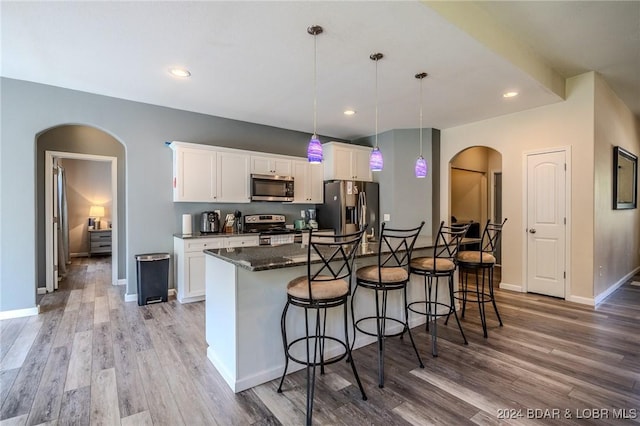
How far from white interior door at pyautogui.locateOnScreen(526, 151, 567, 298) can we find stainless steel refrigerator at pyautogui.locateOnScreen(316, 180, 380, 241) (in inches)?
88.9

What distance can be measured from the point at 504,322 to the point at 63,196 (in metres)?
7.56

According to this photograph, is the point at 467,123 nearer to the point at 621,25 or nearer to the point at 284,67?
the point at 621,25

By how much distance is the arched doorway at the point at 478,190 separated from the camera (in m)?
6.73

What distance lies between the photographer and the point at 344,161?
5516 mm

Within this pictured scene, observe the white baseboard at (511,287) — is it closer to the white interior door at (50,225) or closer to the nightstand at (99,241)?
the white interior door at (50,225)

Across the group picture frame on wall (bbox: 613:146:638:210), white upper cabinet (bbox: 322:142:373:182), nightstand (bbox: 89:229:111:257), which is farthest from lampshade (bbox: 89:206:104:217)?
picture frame on wall (bbox: 613:146:638:210)

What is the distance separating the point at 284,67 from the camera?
3.03 m

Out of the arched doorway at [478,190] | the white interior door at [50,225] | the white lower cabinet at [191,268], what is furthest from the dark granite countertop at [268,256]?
the arched doorway at [478,190]

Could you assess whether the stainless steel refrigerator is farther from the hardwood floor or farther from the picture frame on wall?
the picture frame on wall

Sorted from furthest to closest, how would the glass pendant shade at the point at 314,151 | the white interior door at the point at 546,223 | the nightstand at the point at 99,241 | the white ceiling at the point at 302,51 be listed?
the nightstand at the point at 99,241
the white interior door at the point at 546,223
the glass pendant shade at the point at 314,151
the white ceiling at the point at 302,51

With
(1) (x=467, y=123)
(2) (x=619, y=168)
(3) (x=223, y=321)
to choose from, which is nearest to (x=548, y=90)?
(1) (x=467, y=123)

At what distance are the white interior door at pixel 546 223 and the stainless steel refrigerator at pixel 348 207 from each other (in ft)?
7.41

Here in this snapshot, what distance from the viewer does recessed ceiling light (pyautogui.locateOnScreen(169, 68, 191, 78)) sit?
10.2 ft

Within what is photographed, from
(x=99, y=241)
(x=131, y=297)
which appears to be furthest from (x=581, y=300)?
(x=99, y=241)
